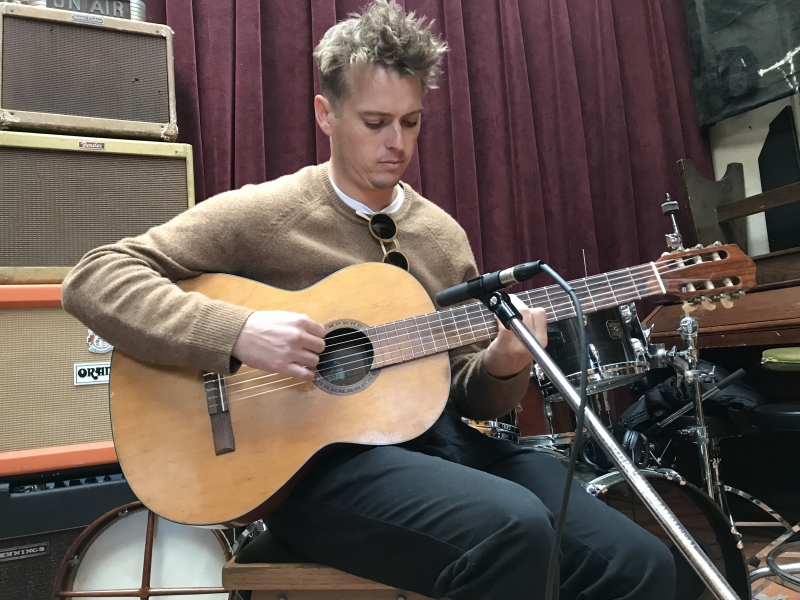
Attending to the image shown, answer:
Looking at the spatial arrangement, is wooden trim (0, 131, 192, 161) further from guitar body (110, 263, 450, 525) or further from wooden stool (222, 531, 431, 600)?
wooden stool (222, 531, 431, 600)

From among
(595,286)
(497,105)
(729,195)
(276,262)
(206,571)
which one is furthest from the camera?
(729,195)

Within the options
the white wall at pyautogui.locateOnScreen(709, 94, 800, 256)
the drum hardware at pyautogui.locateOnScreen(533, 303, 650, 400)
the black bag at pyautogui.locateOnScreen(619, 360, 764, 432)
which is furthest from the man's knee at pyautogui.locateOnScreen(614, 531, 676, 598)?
the white wall at pyautogui.locateOnScreen(709, 94, 800, 256)

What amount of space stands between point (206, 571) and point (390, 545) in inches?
36.9

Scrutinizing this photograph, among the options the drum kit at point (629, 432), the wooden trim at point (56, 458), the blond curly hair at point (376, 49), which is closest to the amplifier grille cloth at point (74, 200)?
the wooden trim at point (56, 458)

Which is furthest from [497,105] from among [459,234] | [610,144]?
[459,234]

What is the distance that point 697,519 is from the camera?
1.80 metres

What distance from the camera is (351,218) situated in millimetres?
1403

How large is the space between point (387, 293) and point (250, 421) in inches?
14.9

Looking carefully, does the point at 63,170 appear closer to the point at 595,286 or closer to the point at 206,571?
the point at 206,571

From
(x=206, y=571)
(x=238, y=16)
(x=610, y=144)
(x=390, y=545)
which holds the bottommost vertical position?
(x=206, y=571)

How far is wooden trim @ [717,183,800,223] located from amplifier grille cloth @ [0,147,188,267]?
246 cm

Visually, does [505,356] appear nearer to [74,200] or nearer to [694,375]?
[694,375]

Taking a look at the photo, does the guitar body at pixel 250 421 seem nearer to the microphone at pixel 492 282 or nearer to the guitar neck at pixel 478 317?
the guitar neck at pixel 478 317

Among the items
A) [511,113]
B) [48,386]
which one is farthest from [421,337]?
[511,113]
